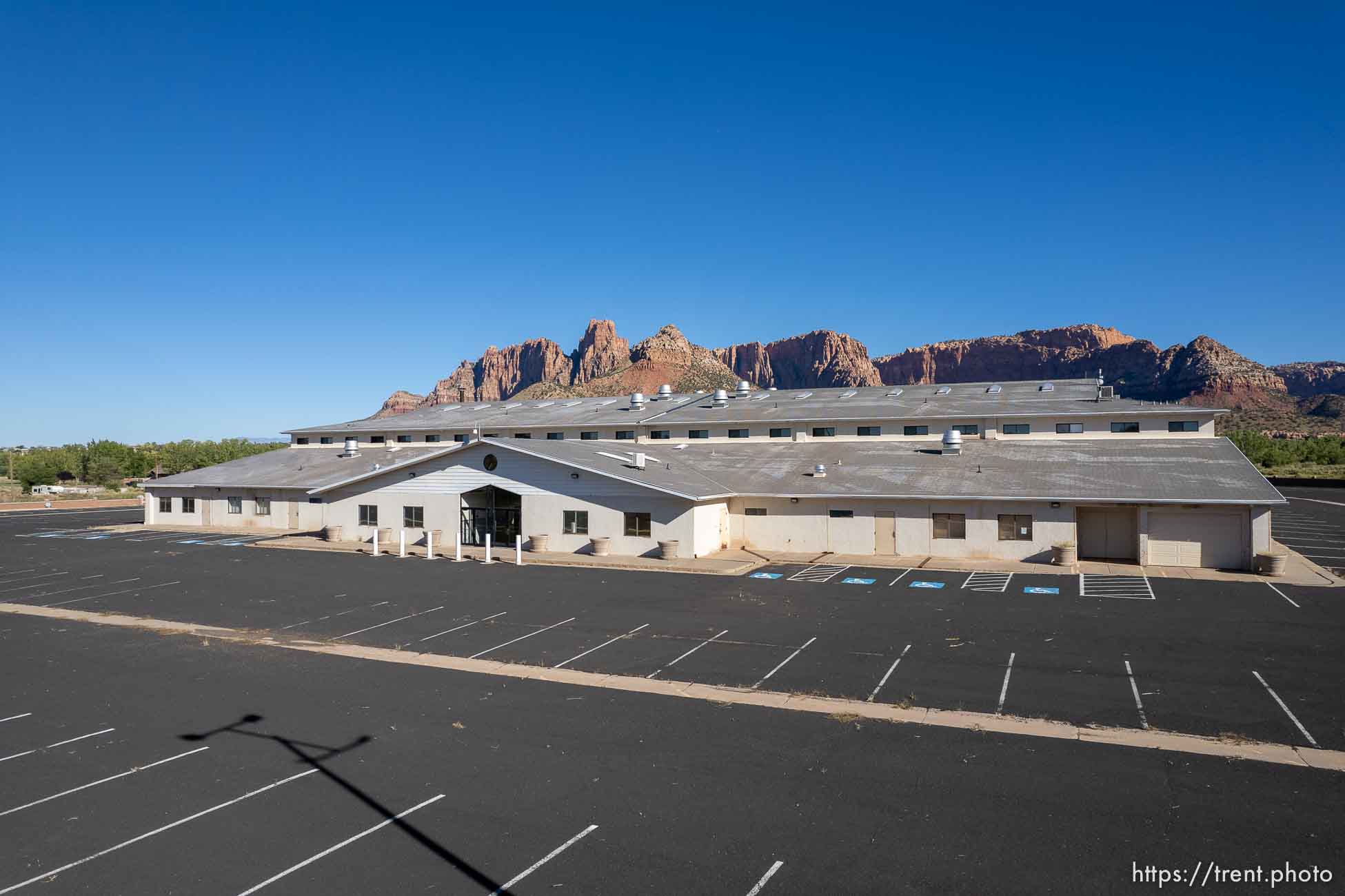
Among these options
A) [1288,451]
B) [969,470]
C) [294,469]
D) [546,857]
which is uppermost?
[294,469]

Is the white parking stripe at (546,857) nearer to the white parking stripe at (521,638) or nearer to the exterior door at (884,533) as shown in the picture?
the white parking stripe at (521,638)

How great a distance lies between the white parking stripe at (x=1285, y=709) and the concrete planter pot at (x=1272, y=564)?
14485 mm

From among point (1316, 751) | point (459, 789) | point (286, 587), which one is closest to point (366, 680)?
point (459, 789)

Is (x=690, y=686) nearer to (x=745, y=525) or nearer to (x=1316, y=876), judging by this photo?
(x=1316, y=876)

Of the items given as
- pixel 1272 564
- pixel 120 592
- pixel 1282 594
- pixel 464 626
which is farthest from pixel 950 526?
pixel 120 592

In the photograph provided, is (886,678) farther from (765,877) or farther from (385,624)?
(385,624)

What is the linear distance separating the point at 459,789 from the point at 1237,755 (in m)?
10.9

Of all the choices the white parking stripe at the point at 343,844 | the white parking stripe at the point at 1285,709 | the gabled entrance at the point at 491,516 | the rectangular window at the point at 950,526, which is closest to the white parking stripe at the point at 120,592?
the gabled entrance at the point at 491,516

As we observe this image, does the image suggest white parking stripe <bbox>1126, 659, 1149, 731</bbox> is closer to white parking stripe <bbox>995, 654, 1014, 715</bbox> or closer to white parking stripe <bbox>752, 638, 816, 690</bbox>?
white parking stripe <bbox>995, 654, 1014, 715</bbox>

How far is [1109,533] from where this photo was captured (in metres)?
31.9

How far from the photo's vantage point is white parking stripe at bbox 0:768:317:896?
813cm

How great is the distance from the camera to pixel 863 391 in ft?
180

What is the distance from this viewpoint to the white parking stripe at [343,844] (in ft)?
26.4

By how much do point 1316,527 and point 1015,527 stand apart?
2453 cm
